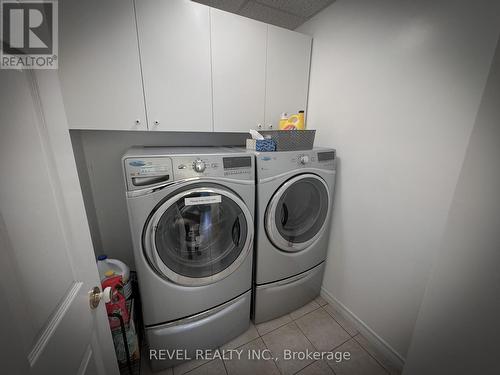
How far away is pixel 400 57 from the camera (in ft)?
3.66

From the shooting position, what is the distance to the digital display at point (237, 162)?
110 cm

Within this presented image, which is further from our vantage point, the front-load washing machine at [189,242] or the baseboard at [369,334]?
the baseboard at [369,334]

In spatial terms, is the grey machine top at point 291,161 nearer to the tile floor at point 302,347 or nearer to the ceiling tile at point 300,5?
the ceiling tile at point 300,5

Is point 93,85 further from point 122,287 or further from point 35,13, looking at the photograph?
point 122,287

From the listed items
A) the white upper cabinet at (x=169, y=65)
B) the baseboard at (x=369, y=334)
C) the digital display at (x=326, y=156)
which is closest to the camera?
the white upper cabinet at (x=169, y=65)

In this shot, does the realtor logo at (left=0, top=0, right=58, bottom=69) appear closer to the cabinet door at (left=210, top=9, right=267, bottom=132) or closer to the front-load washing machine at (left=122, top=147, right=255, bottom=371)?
the front-load washing machine at (left=122, top=147, right=255, bottom=371)

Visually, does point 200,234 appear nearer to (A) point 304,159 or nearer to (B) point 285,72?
(A) point 304,159

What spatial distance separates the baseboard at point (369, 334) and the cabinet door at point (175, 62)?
1771 millimetres

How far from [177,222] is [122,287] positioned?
23.6 inches

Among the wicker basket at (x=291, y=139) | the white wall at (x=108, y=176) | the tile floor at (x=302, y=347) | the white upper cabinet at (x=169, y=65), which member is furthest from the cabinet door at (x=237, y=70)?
the tile floor at (x=302, y=347)

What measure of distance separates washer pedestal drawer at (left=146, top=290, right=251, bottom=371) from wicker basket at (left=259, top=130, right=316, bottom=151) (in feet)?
3.42

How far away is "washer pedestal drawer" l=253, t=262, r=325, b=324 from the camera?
147cm

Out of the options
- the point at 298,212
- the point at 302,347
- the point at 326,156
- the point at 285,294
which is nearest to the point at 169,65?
the point at 326,156

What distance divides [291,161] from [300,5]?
1.18 metres
